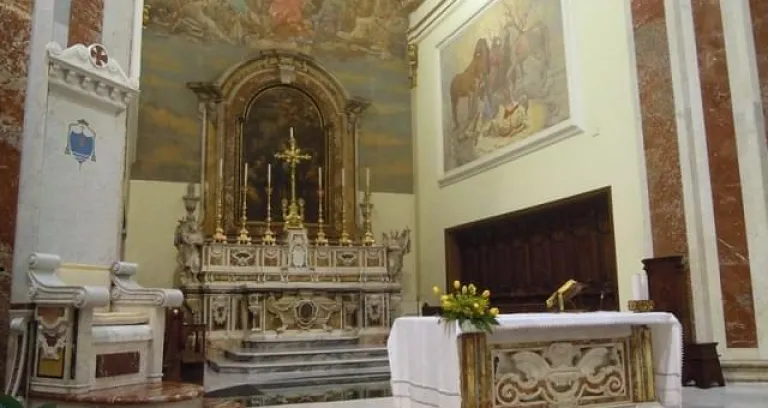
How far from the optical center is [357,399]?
6867 millimetres

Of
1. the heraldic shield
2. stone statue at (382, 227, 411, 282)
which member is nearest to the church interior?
the heraldic shield

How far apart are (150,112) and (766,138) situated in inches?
381

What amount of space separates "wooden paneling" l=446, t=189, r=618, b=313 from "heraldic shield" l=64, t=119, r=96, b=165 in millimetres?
6130

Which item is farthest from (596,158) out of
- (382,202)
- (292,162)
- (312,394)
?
(292,162)

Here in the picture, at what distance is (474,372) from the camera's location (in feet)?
16.8

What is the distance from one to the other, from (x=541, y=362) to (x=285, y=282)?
617cm

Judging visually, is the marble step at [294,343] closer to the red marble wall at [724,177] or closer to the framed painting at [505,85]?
the framed painting at [505,85]

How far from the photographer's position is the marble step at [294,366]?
29.8 ft

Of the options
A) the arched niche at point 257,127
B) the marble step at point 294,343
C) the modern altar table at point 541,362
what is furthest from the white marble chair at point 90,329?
the arched niche at point 257,127

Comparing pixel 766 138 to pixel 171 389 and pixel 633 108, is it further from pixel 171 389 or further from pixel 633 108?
pixel 171 389

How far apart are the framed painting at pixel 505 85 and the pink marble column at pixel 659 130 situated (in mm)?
1304

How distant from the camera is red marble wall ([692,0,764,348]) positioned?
7.27 m

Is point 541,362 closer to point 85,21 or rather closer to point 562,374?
point 562,374

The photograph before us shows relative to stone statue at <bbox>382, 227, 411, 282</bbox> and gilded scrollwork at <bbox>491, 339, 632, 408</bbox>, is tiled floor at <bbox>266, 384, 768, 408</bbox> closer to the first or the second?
gilded scrollwork at <bbox>491, 339, 632, 408</bbox>
